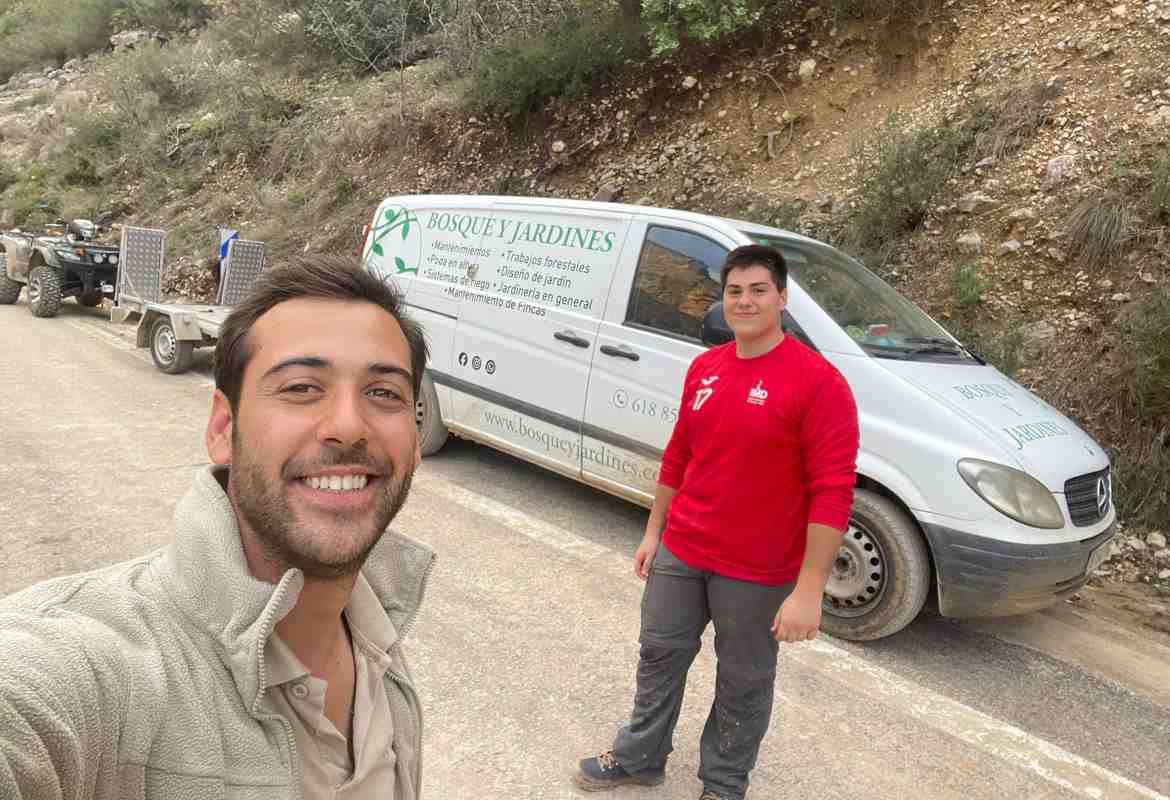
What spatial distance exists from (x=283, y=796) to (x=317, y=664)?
26 centimetres

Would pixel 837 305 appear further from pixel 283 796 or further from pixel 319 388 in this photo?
pixel 283 796

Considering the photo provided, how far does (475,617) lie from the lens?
3.48m

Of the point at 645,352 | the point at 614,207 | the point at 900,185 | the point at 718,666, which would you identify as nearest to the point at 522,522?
the point at 645,352

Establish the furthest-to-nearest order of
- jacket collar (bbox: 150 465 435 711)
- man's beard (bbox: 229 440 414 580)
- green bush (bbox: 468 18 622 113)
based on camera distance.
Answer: green bush (bbox: 468 18 622 113), man's beard (bbox: 229 440 414 580), jacket collar (bbox: 150 465 435 711)

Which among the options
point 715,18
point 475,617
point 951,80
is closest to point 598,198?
point 715,18

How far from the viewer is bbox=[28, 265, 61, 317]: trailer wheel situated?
10367mm

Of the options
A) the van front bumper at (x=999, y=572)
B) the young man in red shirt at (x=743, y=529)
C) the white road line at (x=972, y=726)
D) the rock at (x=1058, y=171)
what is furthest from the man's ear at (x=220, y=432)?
the rock at (x=1058, y=171)

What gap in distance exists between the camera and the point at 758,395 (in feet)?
7.42

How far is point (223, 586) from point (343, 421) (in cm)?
27

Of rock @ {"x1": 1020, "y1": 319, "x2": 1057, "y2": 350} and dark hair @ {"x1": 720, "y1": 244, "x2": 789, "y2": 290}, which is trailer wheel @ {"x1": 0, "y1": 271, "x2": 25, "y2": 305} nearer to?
dark hair @ {"x1": 720, "y1": 244, "x2": 789, "y2": 290}

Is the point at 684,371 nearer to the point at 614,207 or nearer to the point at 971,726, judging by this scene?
the point at 614,207

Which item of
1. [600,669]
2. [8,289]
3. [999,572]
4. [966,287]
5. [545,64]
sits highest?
[545,64]

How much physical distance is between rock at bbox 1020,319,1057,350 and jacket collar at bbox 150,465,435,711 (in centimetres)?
626

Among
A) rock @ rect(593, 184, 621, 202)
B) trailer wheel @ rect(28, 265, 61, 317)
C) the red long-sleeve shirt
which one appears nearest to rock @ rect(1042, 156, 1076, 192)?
rock @ rect(593, 184, 621, 202)
